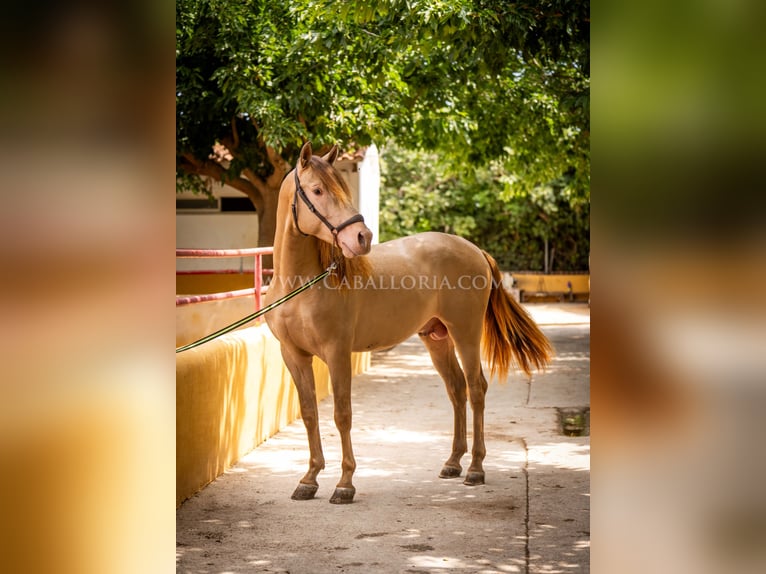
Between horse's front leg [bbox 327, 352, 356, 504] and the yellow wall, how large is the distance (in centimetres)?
86

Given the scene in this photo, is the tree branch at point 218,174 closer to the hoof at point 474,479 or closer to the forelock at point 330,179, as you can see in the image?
the forelock at point 330,179

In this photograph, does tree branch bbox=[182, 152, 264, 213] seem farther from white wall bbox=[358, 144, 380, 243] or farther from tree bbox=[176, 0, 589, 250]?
white wall bbox=[358, 144, 380, 243]

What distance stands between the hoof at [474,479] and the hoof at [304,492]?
0.99 m

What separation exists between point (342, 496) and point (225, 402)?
120 centimetres

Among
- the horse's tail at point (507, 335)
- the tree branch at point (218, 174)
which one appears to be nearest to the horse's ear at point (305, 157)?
the horse's tail at point (507, 335)

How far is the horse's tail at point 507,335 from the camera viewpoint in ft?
20.5

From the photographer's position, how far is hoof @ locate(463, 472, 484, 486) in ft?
18.4

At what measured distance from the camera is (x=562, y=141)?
12664mm

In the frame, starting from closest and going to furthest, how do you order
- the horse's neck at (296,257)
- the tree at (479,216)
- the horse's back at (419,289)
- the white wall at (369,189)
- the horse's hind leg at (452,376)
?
the horse's neck at (296,257) → the horse's back at (419,289) → the horse's hind leg at (452,376) → the white wall at (369,189) → the tree at (479,216)

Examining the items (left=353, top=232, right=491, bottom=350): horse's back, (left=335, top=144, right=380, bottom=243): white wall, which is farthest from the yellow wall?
(left=335, top=144, right=380, bottom=243): white wall
